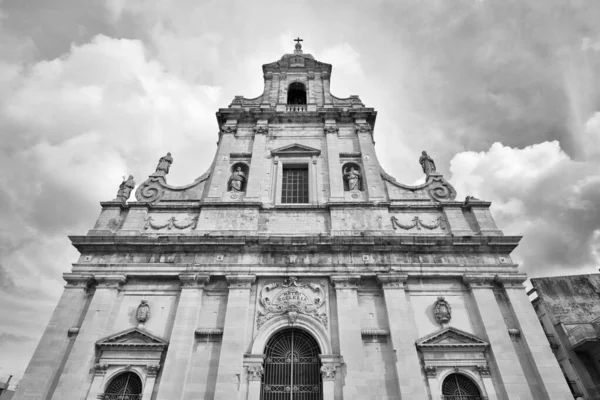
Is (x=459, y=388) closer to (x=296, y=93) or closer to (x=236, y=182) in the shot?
(x=236, y=182)

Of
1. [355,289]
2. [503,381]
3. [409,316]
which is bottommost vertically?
[503,381]

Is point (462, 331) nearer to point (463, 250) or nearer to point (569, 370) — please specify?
point (463, 250)

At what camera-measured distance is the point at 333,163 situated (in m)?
16.2

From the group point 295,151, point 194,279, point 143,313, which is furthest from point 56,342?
point 295,151

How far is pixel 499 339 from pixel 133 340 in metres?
11.9

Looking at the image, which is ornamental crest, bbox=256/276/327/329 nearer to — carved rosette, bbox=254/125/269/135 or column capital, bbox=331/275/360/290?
column capital, bbox=331/275/360/290

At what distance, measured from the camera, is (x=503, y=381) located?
10.5m

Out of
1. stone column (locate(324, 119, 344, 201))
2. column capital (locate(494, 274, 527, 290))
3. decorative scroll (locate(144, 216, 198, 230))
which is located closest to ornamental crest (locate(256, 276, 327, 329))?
stone column (locate(324, 119, 344, 201))

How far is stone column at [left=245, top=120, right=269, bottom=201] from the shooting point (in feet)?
49.7

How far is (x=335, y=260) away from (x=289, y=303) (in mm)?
2284

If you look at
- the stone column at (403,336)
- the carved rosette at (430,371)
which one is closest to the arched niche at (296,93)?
the stone column at (403,336)

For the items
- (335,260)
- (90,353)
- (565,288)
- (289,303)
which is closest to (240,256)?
(289,303)

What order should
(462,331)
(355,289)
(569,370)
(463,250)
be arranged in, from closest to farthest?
(462,331) < (355,289) < (463,250) < (569,370)

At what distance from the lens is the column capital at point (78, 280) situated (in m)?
12.4
